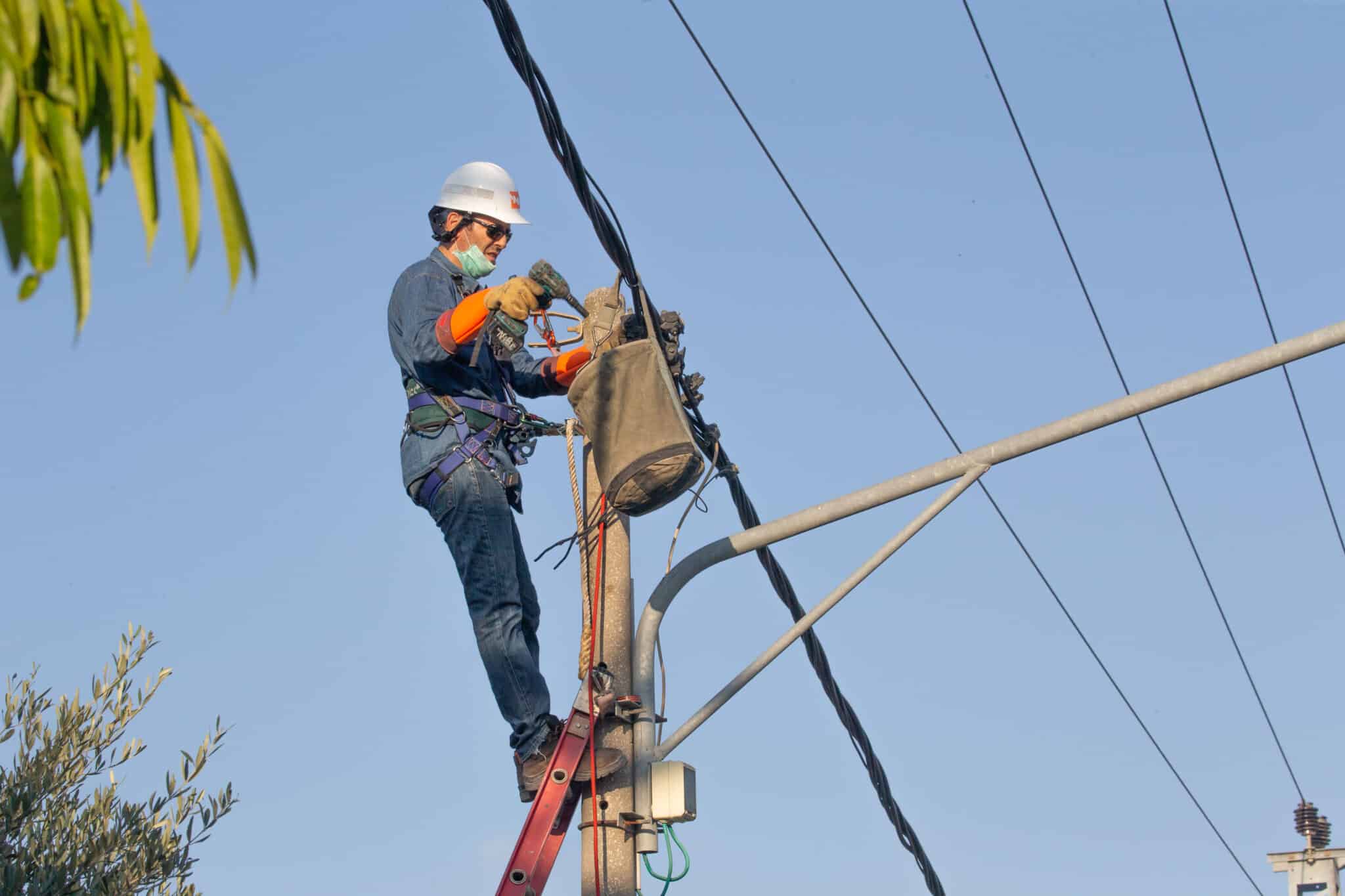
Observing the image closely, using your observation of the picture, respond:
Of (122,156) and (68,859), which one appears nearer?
(122,156)

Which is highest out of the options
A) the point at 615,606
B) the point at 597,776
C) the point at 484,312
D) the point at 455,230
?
the point at 455,230

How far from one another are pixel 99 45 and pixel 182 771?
6885mm

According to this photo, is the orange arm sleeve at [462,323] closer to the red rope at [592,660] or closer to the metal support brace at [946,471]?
the red rope at [592,660]

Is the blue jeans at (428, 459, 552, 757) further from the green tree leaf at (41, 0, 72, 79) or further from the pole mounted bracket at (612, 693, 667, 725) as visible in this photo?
the green tree leaf at (41, 0, 72, 79)

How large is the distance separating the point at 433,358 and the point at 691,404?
1.18 m

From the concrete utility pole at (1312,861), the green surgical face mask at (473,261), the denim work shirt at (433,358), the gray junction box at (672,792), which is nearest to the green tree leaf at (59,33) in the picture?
the denim work shirt at (433,358)

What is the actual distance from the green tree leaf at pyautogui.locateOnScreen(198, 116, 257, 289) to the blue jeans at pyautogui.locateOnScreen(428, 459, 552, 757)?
435cm

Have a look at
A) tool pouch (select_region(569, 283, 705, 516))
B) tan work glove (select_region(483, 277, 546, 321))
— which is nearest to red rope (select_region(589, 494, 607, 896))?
tool pouch (select_region(569, 283, 705, 516))

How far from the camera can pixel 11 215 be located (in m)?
2.58

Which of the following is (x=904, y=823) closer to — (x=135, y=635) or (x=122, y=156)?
(x=135, y=635)

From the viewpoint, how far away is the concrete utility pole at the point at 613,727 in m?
6.79

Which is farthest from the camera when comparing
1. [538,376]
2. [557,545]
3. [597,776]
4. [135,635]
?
[135,635]

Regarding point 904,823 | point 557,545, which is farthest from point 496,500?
point 904,823

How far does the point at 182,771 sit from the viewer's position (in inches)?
354
